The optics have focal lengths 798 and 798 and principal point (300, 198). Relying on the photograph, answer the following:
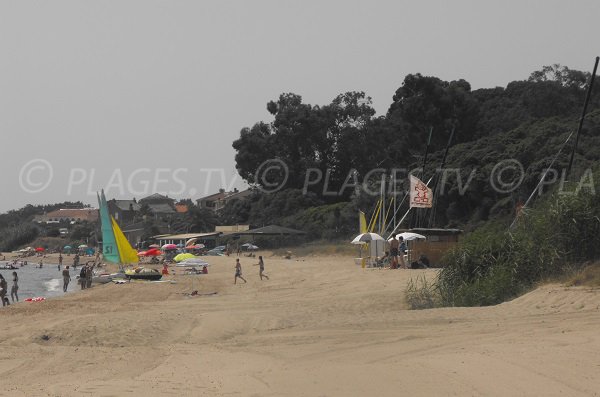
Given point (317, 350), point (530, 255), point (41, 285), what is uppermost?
point (530, 255)

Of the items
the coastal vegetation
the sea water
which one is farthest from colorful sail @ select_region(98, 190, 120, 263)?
the coastal vegetation

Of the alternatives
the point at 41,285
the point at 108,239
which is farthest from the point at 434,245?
the point at 41,285

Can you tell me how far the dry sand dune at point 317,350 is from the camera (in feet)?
28.3

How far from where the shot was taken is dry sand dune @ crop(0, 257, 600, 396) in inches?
340

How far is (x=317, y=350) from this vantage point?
1143cm

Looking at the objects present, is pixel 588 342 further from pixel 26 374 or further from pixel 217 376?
pixel 26 374

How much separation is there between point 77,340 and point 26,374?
380cm

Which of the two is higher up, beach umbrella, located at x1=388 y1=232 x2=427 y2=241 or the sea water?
beach umbrella, located at x1=388 y1=232 x2=427 y2=241

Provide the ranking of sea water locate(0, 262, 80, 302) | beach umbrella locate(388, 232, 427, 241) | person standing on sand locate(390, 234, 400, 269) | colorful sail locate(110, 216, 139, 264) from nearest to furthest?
beach umbrella locate(388, 232, 427, 241)
person standing on sand locate(390, 234, 400, 269)
sea water locate(0, 262, 80, 302)
colorful sail locate(110, 216, 139, 264)

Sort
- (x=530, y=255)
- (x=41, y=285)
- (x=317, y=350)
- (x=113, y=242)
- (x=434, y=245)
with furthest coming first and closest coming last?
(x=41, y=285) < (x=113, y=242) < (x=434, y=245) < (x=530, y=255) < (x=317, y=350)

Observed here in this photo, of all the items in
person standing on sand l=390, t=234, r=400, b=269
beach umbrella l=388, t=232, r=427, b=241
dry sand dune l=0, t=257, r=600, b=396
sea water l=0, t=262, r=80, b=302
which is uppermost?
beach umbrella l=388, t=232, r=427, b=241

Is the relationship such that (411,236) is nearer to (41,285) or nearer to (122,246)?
(122,246)

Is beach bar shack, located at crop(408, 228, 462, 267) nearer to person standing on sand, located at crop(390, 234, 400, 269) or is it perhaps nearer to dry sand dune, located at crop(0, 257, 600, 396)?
person standing on sand, located at crop(390, 234, 400, 269)

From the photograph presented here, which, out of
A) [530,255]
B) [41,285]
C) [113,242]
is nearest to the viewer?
[530,255]
